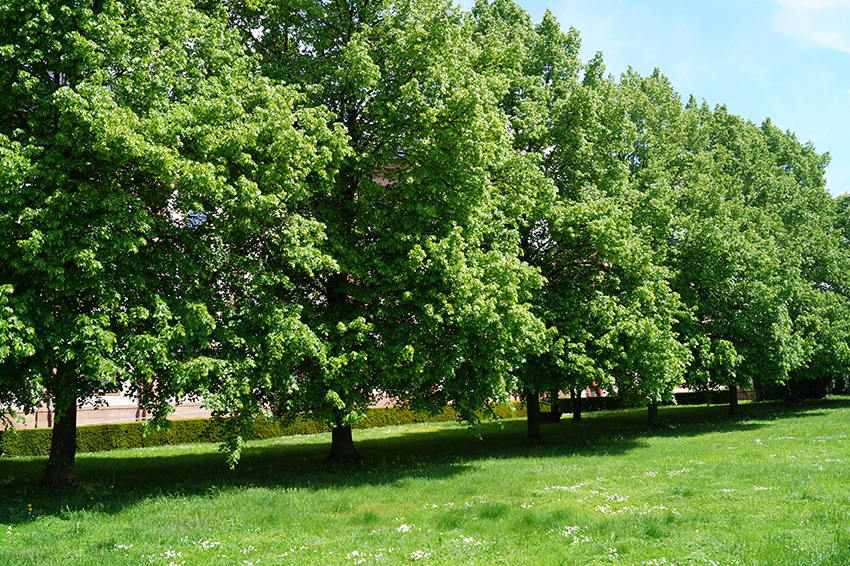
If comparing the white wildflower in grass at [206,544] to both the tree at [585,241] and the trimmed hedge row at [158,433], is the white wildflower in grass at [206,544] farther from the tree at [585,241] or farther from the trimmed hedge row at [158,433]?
the tree at [585,241]

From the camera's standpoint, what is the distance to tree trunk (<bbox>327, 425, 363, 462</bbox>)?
713 inches

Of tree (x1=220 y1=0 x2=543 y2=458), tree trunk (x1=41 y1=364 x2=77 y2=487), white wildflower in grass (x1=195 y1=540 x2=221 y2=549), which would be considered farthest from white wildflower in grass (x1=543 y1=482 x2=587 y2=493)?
tree trunk (x1=41 y1=364 x2=77 y2=487)

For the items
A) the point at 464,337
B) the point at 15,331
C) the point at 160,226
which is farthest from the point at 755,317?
the point at 15,331

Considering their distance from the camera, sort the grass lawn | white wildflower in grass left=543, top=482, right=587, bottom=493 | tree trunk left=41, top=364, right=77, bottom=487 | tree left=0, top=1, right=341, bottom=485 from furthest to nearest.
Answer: tree trunk left=41, top=364, right=77, bottom=487 → white wildflower in grass left=543, top=482, right=587, bottom=493 → tree left=0, top=1, right=341, bottom=485 → the grass lawn

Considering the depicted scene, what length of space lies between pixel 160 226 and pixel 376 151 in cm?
706

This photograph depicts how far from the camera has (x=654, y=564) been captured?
730 centimetres

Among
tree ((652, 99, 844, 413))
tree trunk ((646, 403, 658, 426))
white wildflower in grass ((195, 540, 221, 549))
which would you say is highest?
tree ((652, 99, 844, 413))

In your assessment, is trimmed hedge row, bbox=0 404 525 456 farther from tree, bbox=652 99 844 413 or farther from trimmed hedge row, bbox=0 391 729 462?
tree, bbox=652 99 844 413

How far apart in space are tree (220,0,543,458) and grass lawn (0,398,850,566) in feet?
8.89

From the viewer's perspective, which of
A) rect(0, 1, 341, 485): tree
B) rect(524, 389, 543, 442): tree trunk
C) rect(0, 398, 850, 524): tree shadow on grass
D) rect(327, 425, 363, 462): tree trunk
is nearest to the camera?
rect(0, 1, 341, 485): tree

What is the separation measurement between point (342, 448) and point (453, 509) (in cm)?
823

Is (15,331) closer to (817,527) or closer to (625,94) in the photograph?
(817,527)

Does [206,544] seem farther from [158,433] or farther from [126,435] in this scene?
[158,433]

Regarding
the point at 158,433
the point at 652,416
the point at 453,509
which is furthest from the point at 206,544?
Answer: the point at 652,416
